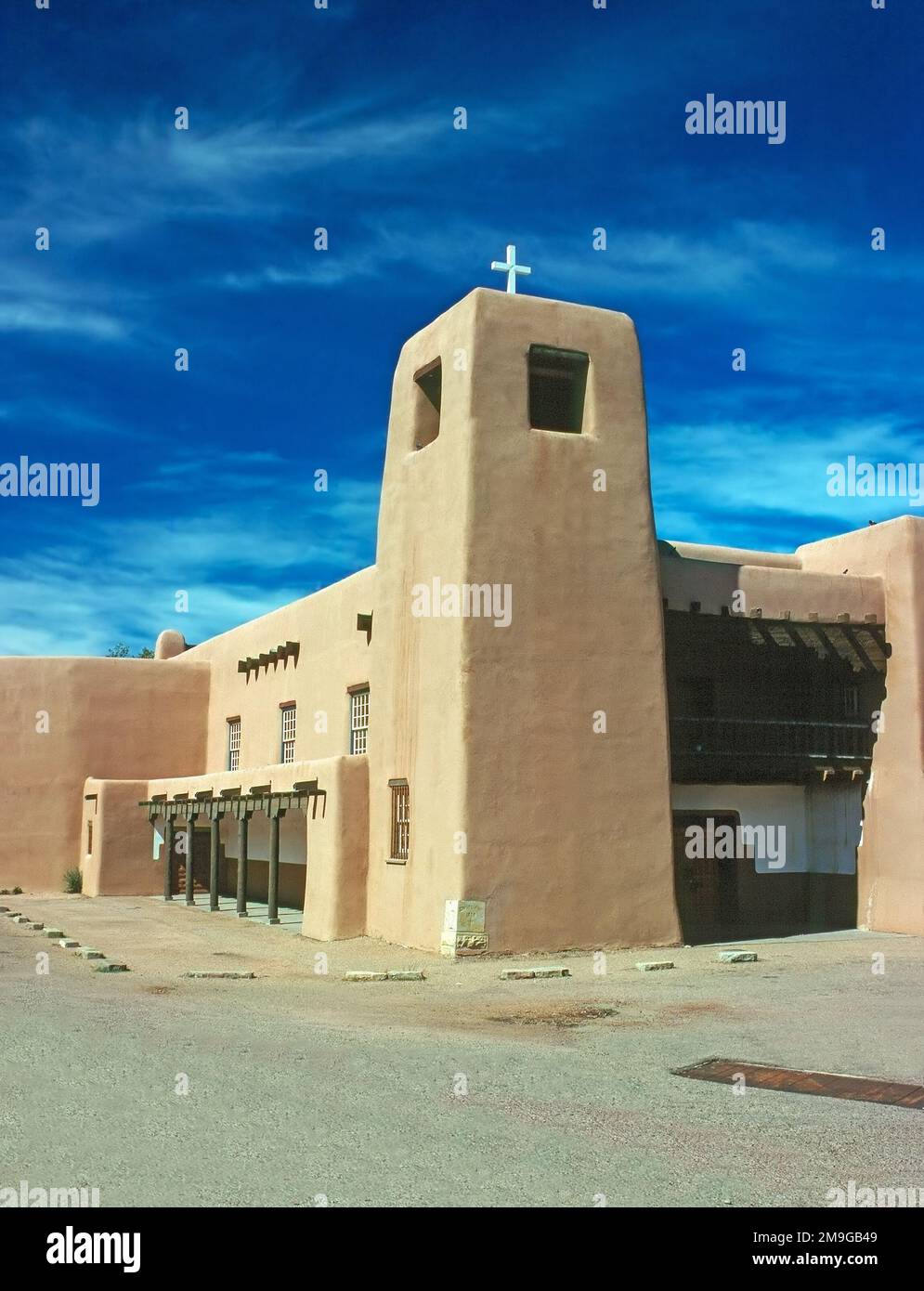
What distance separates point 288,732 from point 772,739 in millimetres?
11241

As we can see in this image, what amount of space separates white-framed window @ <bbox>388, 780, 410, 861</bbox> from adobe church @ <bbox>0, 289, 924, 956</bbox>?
0.05m

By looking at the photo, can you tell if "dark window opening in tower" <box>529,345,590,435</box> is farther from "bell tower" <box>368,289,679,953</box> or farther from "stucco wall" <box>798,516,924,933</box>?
"stucco wall" <box>798,516,924,933</box>

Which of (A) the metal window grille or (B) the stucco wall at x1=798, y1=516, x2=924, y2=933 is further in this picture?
(B) the stucco wall at x1=798, y1=516, x2=924, y2=933

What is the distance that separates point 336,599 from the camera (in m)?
24.4

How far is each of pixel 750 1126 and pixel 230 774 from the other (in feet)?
60.6

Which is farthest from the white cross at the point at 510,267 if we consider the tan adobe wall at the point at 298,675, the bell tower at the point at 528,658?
the tan adobe wall at the point at 298,675

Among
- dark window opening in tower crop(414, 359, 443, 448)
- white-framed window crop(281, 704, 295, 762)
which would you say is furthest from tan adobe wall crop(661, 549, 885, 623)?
white-framed window crop(281, 704, 295, 762)

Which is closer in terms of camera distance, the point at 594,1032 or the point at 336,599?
the point at 594,1032

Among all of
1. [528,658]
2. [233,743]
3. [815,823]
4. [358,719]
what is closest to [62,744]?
[233,743]

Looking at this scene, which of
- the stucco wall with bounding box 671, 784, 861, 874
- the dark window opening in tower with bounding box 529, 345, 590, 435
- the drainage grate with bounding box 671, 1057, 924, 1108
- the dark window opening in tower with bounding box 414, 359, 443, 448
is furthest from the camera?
the stucco wall with bounding box 671, 784, 861, 874

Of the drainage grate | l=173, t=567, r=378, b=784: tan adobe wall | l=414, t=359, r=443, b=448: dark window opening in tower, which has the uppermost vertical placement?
l=414, t=359, r=443, b=448: dark window opening in tower

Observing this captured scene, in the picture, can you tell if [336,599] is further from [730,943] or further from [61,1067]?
[61,1067]

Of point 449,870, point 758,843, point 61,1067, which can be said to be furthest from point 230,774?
point 61,1067

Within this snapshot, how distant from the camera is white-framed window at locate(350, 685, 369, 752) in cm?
2259
